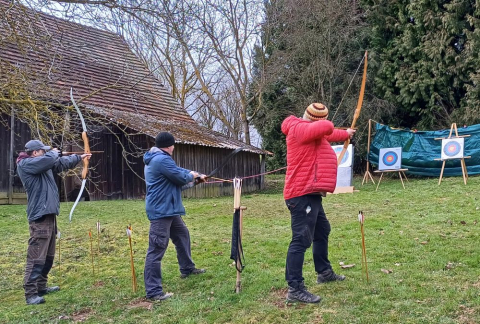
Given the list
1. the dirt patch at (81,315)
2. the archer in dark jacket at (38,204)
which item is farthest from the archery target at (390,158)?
the dirt patch at (81,315)

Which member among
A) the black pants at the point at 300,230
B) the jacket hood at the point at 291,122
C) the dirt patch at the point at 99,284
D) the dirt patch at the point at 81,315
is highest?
the jacket hood at the point at 291,122

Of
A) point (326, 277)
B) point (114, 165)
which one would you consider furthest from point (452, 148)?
point (326, 277)

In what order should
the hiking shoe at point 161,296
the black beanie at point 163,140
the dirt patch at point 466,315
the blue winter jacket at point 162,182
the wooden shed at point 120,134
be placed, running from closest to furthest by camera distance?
the dirt patch at point 466,315
the hiking shoe at point 161,296
the blue winter jacket at point 162,182
the black beanie at point 163,140
the wooden shed at point 120,134

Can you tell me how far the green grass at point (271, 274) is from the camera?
159 inches

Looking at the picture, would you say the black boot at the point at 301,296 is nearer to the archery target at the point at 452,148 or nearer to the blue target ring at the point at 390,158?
the archery target at the point at 452,148

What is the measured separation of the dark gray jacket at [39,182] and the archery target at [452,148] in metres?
11.4

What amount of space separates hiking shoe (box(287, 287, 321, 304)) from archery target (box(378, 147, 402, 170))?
11.1 meters

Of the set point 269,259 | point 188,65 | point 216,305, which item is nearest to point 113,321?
point 216,305

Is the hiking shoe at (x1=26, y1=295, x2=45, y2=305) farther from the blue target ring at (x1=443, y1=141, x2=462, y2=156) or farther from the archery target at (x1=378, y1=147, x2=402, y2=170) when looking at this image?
the blue target ring at (x1=443, y1=141, x2=462, y2=156)

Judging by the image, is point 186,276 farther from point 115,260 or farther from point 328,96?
point 328,96

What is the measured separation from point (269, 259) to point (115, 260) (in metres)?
2.16

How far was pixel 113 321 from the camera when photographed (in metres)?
4.27

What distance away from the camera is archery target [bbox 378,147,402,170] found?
14.6 m

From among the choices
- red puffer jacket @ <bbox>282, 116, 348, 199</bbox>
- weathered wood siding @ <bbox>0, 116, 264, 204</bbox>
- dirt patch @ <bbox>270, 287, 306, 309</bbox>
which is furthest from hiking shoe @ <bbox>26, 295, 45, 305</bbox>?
weathered wood siding @ <bbox>0, 116, 264, 204</bbox>
